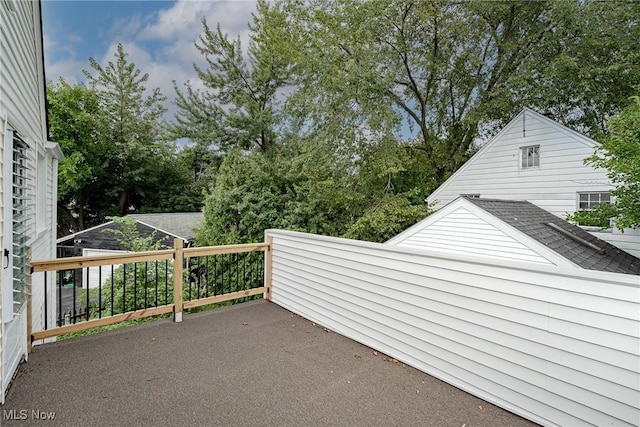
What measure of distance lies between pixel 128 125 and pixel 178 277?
1690cm

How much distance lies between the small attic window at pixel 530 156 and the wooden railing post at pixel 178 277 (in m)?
7.72

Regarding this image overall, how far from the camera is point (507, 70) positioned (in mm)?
9312

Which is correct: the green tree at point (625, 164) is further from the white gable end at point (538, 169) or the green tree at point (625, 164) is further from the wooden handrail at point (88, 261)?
the wooden handrail at point (88, 261)

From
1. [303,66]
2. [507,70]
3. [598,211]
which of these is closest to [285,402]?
[598,211]

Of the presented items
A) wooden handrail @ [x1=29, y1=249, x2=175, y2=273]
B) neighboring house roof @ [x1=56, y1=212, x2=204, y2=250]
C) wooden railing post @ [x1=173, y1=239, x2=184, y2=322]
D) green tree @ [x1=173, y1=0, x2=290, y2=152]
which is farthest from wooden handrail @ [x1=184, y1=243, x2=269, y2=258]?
green tree @ [x1=173, y1=0, x2=290, y2=152]

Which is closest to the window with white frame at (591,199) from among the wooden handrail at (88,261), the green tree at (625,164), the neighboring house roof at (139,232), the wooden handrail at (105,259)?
the green tree at (625,164)

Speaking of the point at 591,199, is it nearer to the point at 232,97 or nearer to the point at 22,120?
the point at 22,120

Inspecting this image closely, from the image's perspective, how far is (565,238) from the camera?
5.25 m

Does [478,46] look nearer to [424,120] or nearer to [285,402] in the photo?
[424,120]

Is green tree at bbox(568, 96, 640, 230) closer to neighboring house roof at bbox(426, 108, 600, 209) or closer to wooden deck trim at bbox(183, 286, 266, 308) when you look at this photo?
neighboring house roof at bbox(426, 108, 600, 209)

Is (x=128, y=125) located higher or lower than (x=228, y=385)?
higher

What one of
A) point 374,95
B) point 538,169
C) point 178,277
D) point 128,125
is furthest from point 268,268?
point 128,125

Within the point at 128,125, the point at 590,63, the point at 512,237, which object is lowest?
the point at 512,237

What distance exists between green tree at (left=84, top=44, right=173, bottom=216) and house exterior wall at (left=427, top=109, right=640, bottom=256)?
15930 millimetres
